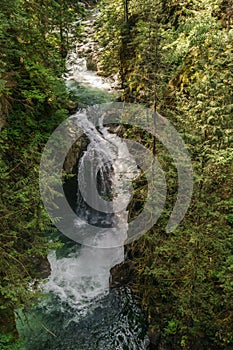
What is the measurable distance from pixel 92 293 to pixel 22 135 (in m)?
6.08

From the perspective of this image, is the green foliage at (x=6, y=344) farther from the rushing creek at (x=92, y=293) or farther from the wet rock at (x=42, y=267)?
the wet rock at (x=42, y=267)

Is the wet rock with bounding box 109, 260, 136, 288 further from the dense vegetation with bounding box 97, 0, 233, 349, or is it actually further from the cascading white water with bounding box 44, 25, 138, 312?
the dense vegetation with bounding box 97, 0, 233, 349

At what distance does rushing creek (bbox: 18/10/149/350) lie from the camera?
970 cm

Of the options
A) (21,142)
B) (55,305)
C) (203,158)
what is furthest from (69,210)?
A: (203,158)

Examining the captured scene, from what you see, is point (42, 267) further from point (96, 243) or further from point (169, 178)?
point (169, 178)

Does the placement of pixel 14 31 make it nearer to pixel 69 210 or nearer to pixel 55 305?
pixel 69 210

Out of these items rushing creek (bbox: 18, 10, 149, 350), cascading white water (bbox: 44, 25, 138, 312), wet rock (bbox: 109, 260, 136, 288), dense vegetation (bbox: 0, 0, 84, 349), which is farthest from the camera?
cascading white water (bbox: 44, 25, 138, 312)

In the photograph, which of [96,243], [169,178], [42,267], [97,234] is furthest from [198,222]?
[97,234]

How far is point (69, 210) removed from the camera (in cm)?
1386

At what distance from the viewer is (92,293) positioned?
11.3m

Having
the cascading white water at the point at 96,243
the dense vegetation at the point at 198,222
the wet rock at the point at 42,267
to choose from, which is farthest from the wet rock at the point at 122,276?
the wet rock at the point at 42,267

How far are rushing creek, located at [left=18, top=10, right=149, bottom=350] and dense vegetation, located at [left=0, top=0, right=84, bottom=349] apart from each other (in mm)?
856

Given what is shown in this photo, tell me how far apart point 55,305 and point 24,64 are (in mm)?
8087

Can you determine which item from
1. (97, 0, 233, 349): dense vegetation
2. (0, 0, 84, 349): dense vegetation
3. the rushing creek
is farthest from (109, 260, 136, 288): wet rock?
(0, 0, 84, 349): dense vegetation
